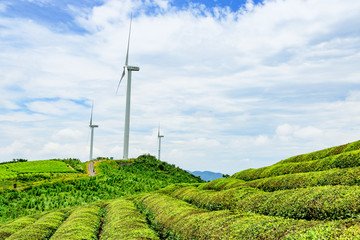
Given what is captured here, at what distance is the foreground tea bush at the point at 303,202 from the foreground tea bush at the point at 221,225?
96.5 inches

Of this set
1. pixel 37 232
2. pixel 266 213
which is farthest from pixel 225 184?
pixel 37 232

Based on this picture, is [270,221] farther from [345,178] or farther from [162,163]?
[162,163]

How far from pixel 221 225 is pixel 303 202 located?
18.8 ft

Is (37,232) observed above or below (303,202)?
below

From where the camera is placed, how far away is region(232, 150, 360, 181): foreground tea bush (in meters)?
26.0

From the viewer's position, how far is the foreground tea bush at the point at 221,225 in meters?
15.8

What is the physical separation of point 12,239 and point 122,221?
10120 millimetres

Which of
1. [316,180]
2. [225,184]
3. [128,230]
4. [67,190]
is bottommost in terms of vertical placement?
[67,190]

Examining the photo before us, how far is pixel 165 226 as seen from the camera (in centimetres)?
2544

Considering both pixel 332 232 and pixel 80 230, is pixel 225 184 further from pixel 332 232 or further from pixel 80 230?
pixel 332 232

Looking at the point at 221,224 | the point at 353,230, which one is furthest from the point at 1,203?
the point at 353,230

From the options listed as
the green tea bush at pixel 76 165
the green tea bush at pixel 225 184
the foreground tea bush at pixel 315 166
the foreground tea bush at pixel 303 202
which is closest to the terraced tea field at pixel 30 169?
the green tea bush at pixel 76 165

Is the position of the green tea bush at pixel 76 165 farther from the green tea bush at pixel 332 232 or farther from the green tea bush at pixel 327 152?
the green tea bush at pixel 332 232

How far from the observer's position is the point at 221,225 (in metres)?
19.2
